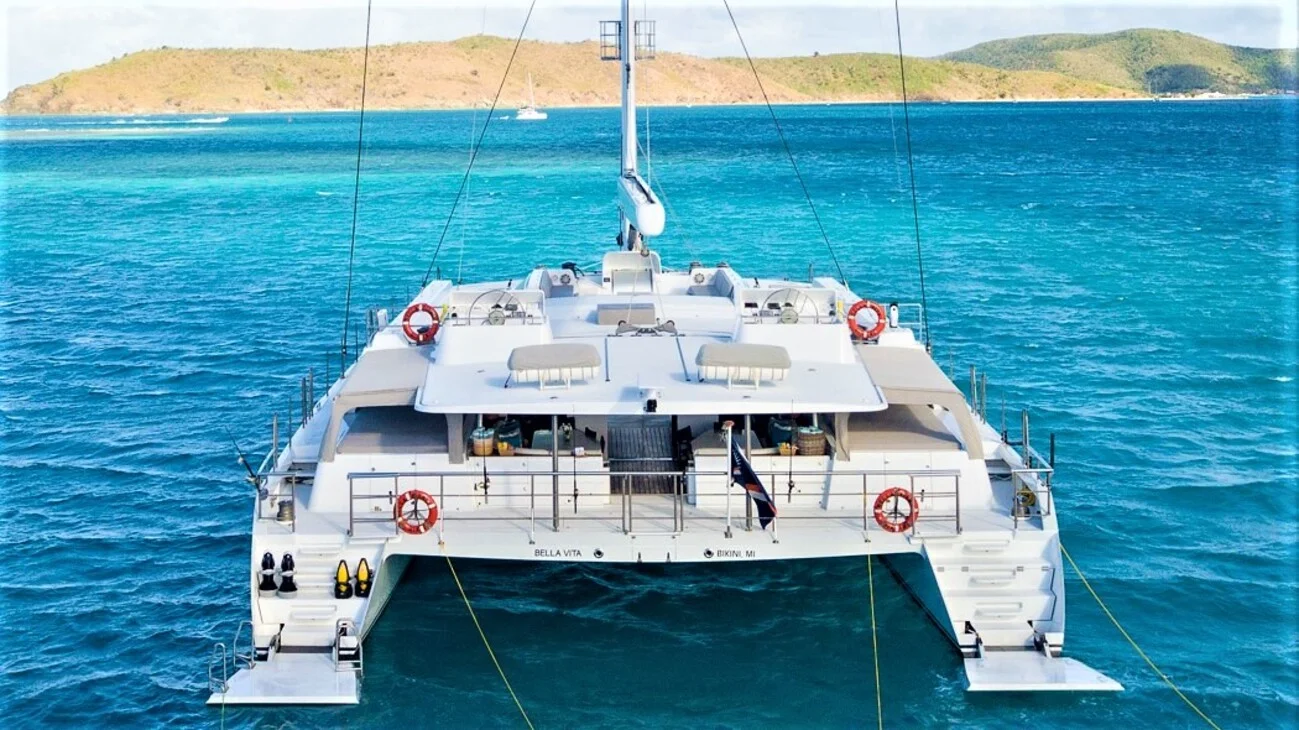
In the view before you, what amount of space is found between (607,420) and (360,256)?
3580 centimetres

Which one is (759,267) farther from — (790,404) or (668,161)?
(668,161)

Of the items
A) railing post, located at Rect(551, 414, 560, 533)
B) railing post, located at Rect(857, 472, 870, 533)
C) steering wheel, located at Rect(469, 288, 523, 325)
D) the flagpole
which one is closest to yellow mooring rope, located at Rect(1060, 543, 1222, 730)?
railing post, located at Rect(857, 472, 870, 533)

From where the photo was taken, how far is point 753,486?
53.9ft

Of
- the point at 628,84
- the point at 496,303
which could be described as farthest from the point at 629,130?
the point at 496,303

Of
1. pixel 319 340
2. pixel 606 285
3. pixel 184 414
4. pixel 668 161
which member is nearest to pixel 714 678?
pixel 606 285

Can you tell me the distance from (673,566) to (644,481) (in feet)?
6.74

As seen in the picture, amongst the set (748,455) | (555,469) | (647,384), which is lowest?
(555,469)

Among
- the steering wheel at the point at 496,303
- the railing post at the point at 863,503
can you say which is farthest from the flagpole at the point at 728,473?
the steering wheel at the point at 496,303

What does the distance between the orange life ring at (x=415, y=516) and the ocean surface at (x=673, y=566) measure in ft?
6.07

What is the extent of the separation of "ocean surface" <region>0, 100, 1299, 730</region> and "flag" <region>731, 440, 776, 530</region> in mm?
2141

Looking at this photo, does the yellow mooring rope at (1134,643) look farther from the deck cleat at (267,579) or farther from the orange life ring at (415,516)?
the deck cleat at (267,579)

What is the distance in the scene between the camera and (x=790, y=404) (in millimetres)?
17484

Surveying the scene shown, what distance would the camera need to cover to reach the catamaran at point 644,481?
1689cm

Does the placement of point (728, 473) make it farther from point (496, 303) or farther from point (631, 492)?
point (496, 303)
